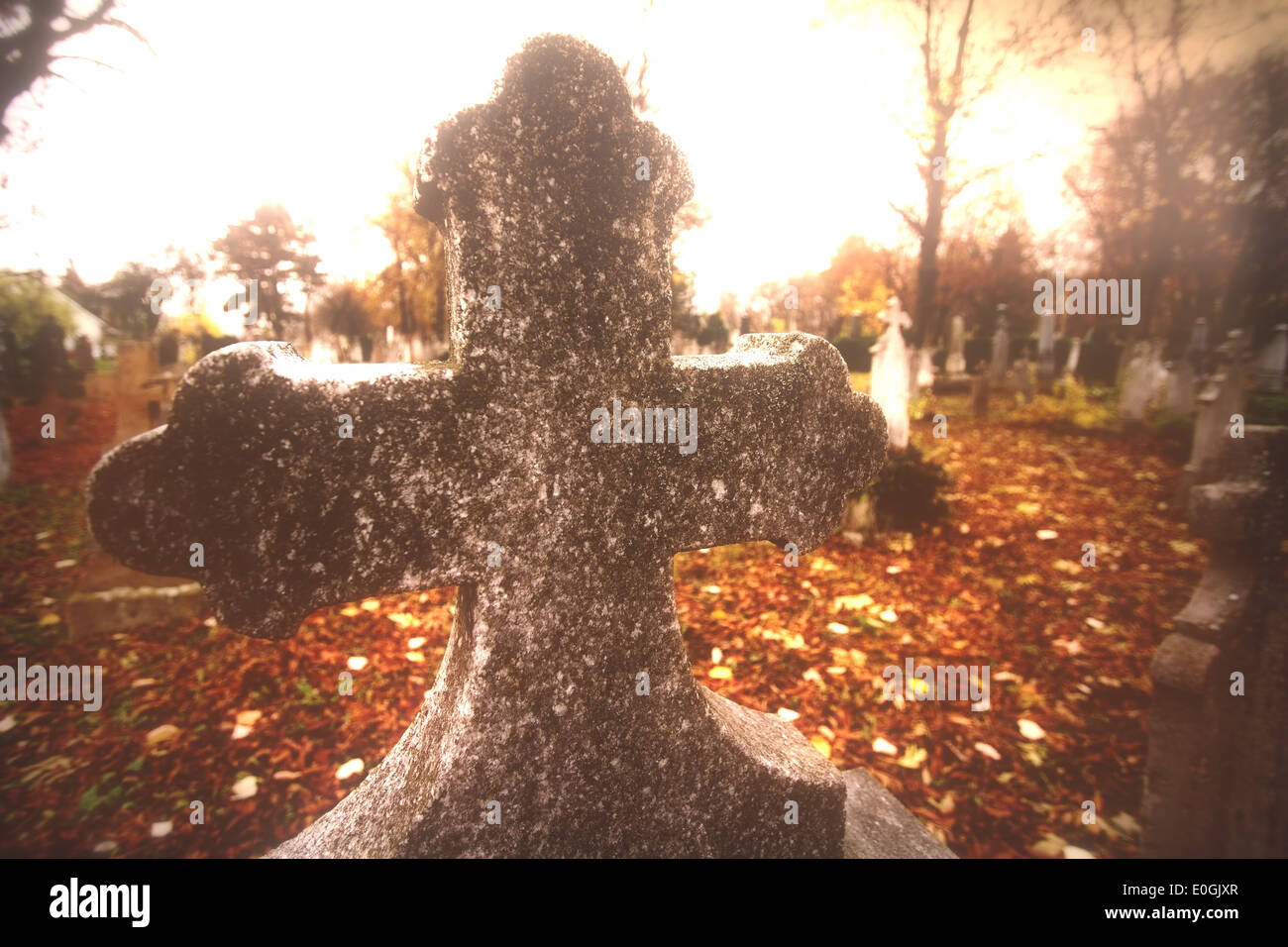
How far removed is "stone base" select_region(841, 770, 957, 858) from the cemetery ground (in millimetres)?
878

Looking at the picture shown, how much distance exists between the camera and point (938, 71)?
43.8 ft

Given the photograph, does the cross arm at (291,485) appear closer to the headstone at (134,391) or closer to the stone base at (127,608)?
the stone base at (127,608)

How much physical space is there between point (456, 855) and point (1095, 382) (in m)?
21.3

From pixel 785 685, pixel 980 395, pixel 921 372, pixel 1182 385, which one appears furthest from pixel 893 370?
pixel 921 372

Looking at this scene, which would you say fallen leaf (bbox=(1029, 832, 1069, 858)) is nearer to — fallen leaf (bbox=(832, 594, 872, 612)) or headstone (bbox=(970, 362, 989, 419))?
fallen leaf (bbox=(832, 594, 872, 612))

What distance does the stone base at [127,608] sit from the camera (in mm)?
4660

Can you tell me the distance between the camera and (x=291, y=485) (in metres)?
1.31

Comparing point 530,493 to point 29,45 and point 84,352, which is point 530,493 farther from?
point 84,352

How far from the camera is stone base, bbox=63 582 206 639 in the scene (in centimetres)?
466

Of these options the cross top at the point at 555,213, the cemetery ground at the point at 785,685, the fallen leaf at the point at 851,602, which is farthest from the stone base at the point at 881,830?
the fallen leaf at the point at 851,602

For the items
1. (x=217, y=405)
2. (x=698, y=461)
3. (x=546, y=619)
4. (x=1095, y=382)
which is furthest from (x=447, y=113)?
(x=1095, y=382)

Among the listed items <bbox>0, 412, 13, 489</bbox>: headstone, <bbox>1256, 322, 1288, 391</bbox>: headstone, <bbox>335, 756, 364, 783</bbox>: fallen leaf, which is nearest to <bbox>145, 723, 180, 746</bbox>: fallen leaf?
<bbox>335, 756, 364, 783</bbox>: fallen leaf

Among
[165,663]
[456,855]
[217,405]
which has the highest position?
[217,405]

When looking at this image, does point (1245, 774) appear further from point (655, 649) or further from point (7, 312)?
point (7, 312)
